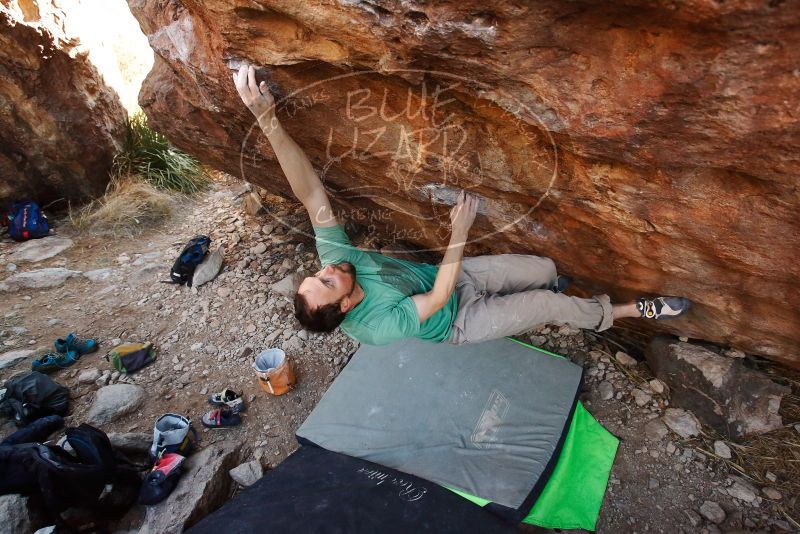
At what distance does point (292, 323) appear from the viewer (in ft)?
12.7

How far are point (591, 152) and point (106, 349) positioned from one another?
3.85 metres

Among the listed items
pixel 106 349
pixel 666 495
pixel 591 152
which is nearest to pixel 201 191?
pixel 106 349

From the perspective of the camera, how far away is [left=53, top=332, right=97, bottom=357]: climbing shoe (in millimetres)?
3742

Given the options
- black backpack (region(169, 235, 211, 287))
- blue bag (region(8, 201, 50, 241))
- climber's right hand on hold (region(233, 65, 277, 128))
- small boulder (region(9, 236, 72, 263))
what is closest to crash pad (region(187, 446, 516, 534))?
climber's right hand on hold (region(233, 65, 277, 128))

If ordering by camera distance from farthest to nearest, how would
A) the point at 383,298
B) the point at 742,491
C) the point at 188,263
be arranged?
the point at 188,263
the point at 742,491
the point at 383,298

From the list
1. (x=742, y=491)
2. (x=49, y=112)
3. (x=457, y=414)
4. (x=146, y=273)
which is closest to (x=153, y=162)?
(x=49, y=112)

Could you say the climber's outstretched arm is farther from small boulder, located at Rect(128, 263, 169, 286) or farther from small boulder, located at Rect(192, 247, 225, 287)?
small boulder, located at Rect(128, 263, 169, 286)

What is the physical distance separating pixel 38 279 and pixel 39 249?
642 millimetres

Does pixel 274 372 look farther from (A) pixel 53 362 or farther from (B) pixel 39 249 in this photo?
(B) pixel 39 249

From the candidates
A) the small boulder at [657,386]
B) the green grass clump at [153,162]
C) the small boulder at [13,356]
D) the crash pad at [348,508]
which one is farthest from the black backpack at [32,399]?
the small boulder at [657,386]

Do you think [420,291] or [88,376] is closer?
[420,291]

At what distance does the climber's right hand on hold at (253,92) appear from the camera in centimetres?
222

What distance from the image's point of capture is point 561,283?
2.97 m

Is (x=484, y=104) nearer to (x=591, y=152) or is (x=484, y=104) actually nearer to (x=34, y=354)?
(x=591, y=152)
